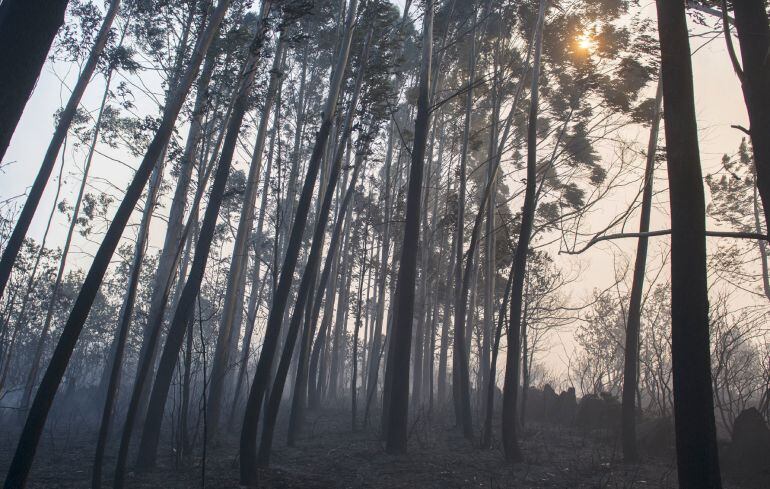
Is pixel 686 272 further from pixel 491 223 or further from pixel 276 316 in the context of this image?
pixel 491 223

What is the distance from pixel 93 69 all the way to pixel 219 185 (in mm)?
6633

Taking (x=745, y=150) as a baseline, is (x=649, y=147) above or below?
below

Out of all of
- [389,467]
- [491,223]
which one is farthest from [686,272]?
[491,223]

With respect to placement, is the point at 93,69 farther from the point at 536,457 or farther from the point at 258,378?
the point at 536,457

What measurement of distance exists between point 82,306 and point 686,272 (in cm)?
587

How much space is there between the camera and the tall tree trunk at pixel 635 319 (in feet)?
25.8

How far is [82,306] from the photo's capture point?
516cm

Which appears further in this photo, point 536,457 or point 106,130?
point 106,130

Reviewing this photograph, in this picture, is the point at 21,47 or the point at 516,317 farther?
the point at 516,317

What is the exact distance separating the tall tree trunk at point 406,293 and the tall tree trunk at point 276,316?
66.1 inches

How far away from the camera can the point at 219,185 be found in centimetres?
759

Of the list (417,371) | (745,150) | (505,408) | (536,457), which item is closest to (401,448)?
(505,408)

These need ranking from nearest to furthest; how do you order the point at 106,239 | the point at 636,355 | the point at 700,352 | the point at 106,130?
the point at 700,352
the point at 106,239
the point at 636,355
the point at 106,130

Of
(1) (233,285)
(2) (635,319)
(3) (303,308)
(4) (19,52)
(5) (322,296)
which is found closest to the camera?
(4) (19,52)
